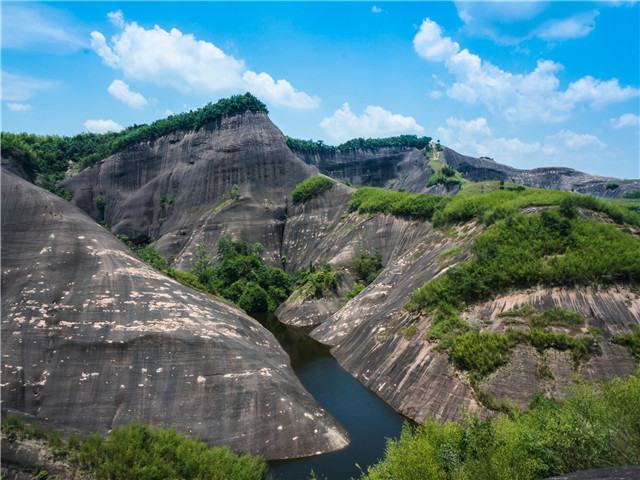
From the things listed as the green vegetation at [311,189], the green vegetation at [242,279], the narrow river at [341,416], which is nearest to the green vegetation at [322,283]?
the green vegetation at [242,279]

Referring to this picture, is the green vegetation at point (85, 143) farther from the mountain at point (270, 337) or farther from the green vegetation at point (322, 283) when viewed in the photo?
the mountain at point (270, 337)

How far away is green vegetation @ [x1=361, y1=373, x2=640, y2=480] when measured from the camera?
11.4 metres

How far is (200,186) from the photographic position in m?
80.7

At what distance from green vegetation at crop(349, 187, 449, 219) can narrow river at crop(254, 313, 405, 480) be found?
88.1ft

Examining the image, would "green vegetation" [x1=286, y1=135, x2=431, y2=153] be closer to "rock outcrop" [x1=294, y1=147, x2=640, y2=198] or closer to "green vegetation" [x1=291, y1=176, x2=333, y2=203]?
"rock outcrop" [x1=294, y1=147, x2=640, y2=198]

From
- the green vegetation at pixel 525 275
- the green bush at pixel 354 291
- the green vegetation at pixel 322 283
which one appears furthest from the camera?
the green vegetation at pixel 322 283

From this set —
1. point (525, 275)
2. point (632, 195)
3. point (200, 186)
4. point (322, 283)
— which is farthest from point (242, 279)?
point (632, 195)

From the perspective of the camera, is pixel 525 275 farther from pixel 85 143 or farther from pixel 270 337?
pixel 85 143

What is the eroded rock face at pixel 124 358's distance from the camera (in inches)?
784

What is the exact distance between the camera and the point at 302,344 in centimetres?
4081

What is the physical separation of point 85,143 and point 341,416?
365ft

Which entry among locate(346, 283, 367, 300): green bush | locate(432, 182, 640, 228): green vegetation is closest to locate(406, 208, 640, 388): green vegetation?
locate(432, 182, 640, 228): green vegetation

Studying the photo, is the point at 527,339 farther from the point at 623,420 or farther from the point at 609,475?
the point at 609,475

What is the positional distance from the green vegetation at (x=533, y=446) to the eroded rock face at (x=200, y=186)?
59468mm
